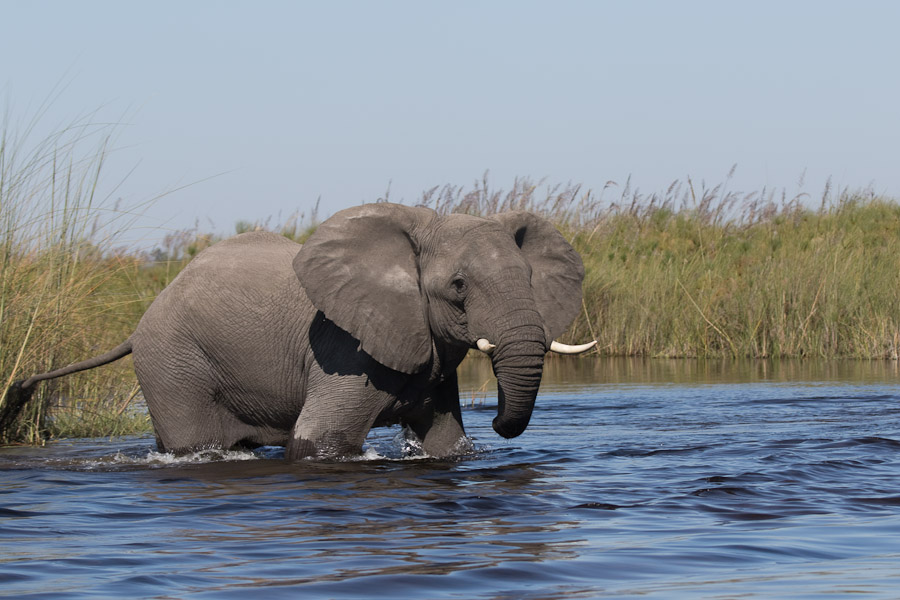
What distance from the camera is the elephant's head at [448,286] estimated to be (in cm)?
616

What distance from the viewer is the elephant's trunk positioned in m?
6.09

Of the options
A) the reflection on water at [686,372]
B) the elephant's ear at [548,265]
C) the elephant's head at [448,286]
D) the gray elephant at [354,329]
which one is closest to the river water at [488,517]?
the gray elephant at [354,329]

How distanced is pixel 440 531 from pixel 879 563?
1.70 meters

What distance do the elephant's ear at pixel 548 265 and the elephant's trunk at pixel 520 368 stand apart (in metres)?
0.71

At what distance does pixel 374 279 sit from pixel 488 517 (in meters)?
1.70

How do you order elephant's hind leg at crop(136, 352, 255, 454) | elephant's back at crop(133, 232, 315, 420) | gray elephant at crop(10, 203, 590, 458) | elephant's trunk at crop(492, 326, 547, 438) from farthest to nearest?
elephant's hind leg at crop(136, 352, 255, 454) < elephant's back at crop(133, 232, 315, 420) < gray elephant at crop(10, 203, 590, 458) < elephant's trunk at crop(492, 326, 547, 438)

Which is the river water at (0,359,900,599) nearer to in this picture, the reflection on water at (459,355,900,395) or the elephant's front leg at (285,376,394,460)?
the elephant's front leg at (285,376,394,460)

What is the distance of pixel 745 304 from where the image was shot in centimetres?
1460

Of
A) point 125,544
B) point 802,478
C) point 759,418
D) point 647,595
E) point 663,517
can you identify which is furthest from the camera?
point 759,418

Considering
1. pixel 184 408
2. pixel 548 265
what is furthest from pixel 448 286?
pixel 184 408

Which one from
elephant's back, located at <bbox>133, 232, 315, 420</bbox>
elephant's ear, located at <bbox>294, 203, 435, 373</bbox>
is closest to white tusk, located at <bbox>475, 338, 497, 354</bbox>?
elephant's ear, located at <bbox>294, 203, 435, 373</bbox>

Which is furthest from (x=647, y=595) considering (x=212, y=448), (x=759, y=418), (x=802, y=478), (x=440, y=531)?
(x=759, y=418)

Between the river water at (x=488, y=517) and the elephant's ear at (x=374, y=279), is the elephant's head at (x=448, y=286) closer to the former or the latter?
the elephant's ear at (x=374, y=279)

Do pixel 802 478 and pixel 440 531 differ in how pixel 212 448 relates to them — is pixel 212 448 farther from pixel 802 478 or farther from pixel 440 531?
pixel 802 478
